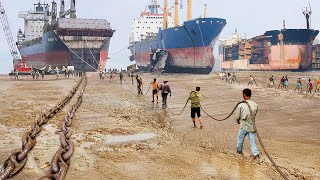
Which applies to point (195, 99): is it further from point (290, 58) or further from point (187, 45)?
point (290, 58)

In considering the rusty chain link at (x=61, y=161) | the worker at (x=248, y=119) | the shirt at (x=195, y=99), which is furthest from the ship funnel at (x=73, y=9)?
the worker at (x=248, y=119)

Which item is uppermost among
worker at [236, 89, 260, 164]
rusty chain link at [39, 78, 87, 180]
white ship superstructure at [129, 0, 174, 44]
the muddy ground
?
white ship superstructure at [129, 0, 174, 44]

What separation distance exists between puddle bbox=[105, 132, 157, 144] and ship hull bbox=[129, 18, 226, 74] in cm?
3436

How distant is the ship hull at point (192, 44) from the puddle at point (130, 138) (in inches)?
1353

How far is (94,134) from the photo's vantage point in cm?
733

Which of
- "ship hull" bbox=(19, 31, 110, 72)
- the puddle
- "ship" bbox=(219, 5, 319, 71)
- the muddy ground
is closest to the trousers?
the muddy ground

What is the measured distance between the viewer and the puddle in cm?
664

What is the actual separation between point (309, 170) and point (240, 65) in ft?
195

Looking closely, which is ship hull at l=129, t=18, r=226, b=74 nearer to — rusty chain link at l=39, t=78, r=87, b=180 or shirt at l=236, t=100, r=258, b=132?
shirt at l=236, t=100, r=258, b=132

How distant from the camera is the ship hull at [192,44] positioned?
40.5 meters

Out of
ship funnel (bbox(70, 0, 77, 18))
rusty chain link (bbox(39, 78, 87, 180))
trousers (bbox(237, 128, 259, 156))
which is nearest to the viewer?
rusty chain link (bbox(39, 78, 87, 180))

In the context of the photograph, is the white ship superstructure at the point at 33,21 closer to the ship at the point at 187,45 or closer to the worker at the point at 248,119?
the ship at the point at 187,45

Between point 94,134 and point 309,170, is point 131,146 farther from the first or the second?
point 309,170

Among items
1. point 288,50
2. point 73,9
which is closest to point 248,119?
point 288,50
